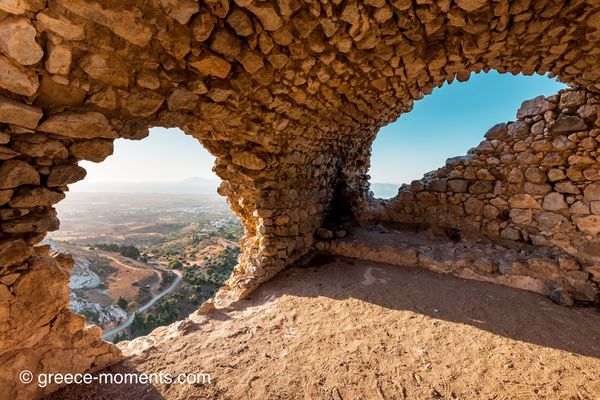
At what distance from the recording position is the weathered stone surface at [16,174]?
5.23 feet

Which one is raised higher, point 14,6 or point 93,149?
point 14,6

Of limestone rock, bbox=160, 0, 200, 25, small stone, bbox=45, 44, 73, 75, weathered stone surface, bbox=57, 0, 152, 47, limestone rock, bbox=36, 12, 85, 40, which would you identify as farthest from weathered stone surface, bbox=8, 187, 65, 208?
limestone rock, bbox=160, 0, 200, 25

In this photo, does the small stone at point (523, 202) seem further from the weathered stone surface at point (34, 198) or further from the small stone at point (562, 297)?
the weathered stone surface at point (34, 198)

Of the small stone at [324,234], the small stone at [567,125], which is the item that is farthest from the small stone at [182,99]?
the small stone at [567,125]

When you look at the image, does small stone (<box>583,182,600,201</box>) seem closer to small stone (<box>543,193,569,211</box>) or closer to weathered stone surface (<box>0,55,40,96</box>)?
small stone (<box>543,193,569,211</box>)

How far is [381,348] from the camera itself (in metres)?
2.40

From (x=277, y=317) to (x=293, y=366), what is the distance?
34.3 inches

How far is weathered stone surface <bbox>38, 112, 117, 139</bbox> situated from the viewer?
5.59ft

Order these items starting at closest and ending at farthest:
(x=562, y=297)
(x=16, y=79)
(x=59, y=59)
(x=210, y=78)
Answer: (x=16, y=79), (x=59, y=59), (x=210, y=78), (x=562, y=297)

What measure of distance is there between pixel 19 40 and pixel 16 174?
82cm

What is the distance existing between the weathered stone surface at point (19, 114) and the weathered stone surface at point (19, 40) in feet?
0.85

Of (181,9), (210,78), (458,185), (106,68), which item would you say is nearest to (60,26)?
(106,68)

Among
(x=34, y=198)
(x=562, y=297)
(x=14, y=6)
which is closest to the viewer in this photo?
(x=14, y=6)

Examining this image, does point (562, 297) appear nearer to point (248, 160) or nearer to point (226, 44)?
point (248, 160)
